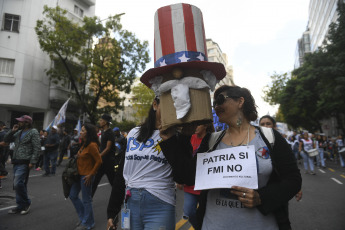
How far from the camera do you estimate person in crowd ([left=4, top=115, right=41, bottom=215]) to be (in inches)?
195

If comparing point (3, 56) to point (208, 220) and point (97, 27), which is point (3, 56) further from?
point (208, 220)

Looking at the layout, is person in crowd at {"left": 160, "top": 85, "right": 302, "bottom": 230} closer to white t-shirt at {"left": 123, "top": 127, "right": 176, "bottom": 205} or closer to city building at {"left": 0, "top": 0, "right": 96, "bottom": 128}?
white t-shirt at {"left": 123, "top": 127, "right": 176, "bottom": 205}

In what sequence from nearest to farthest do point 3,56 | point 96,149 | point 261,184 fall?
point 261,184, point 96,149, point 3,56

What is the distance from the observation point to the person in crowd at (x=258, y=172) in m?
1.54

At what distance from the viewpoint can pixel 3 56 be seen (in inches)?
723

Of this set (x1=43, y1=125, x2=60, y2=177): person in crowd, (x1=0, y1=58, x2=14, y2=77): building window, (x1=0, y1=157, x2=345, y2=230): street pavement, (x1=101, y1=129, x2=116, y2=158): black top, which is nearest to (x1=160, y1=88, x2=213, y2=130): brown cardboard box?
(x1=0, y1=157, x2=345, y2=230): street pavement

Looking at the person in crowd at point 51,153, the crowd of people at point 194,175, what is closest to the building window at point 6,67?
the person in crowd at point 51,153

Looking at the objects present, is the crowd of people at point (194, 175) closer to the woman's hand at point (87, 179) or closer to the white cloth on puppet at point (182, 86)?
the white cloth on puppet at point (182, 86)

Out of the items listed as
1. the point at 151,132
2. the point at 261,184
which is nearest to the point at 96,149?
the point at 151,132

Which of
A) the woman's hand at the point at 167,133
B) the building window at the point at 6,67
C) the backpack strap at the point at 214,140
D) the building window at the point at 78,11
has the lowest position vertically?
the backpack strap at the point at 214,140

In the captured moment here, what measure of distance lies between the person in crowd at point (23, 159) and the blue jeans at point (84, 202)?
1.42m

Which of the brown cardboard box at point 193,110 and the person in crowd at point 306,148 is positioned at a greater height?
the brown cardboard box at point 193,110

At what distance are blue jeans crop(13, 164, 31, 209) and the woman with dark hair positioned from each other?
12.4 feet

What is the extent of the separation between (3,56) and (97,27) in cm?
726
